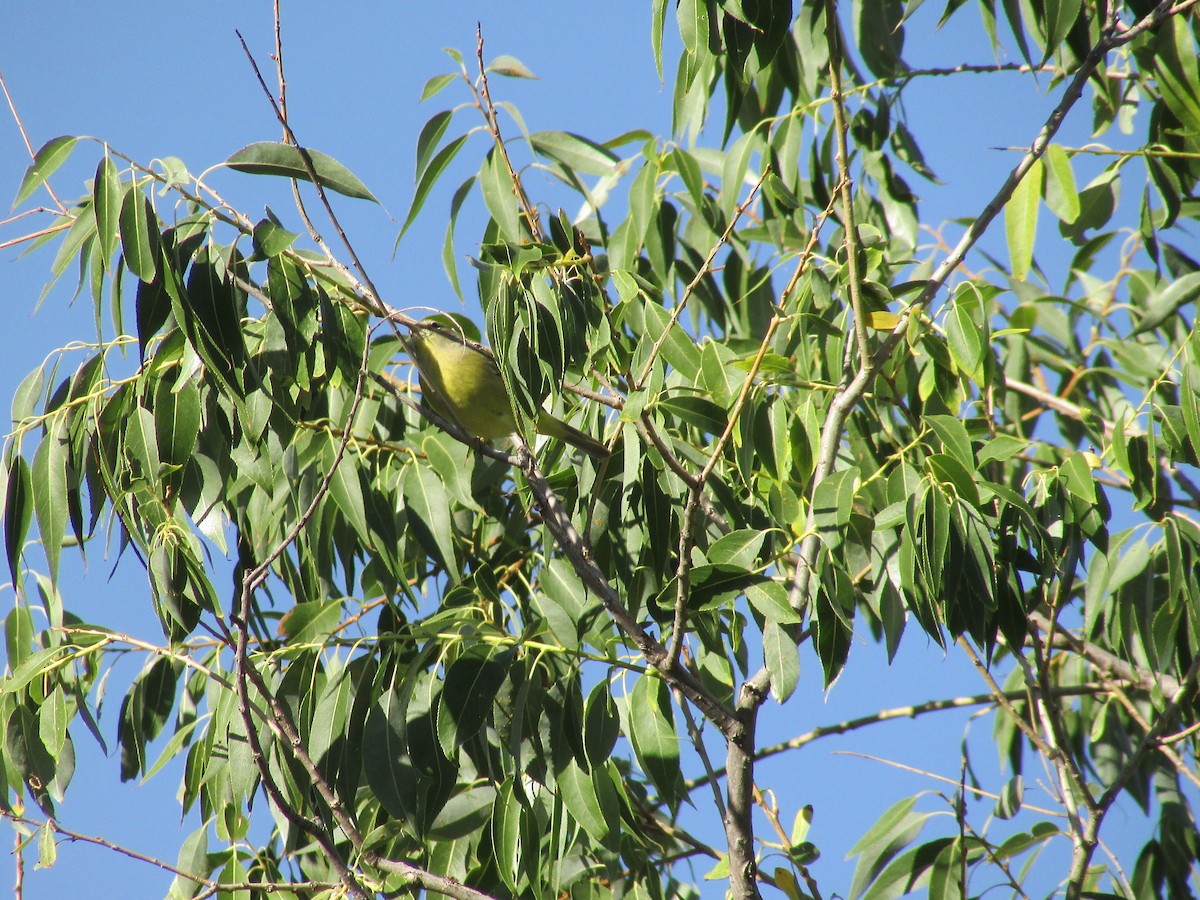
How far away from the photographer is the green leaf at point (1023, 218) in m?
2.39

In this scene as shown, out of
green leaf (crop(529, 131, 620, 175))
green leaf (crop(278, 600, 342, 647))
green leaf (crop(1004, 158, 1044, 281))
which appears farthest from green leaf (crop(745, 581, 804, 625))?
green leaf (crop(529, 131, 620, 175))

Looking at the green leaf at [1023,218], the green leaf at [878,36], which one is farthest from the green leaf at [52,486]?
the green leaf at [878,36]

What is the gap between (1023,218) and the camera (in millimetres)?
→ 2412

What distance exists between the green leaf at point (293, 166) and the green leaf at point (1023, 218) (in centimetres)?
142

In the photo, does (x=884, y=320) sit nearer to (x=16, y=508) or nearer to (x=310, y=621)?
(x=310, y=621)

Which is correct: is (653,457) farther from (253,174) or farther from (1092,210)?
(1092,210)

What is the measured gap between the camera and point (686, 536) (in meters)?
1.77

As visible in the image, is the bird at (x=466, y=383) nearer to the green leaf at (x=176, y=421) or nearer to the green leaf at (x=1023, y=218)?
the green leaf at (x=176, y=421)

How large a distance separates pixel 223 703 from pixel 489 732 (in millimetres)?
565

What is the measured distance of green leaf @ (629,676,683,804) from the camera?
2090 millimetres

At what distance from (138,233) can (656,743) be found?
1304 millimetres

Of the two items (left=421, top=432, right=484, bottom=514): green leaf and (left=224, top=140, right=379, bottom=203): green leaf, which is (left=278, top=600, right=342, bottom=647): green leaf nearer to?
(left=421, top=432, right=484, bottom=514): green leaf

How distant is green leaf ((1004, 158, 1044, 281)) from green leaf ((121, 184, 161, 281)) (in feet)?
5.74

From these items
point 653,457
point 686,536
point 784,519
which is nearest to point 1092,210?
point 784,519
